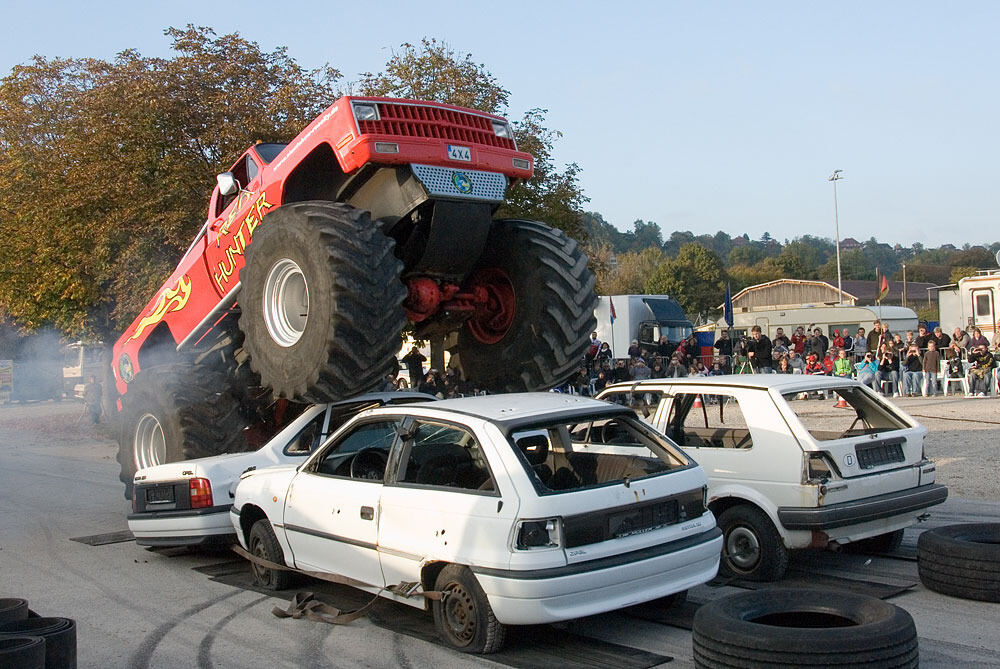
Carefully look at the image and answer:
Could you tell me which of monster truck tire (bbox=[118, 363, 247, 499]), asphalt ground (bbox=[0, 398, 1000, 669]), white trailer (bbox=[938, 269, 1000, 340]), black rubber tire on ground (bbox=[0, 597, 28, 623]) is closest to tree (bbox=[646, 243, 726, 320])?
white trailer (bbox=[938, 269, 1000, 340])

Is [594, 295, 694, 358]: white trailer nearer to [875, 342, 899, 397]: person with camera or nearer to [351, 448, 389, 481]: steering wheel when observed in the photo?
[875, 342, 899, 397]: person with camera

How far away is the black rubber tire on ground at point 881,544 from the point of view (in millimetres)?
7406

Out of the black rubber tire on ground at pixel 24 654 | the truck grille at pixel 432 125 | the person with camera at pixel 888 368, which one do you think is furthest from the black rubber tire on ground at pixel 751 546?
the person with camera at pixel 888 368

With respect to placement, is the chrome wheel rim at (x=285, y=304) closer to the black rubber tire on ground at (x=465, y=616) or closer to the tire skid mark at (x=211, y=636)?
the tire skid mark at (x=211, y=636)

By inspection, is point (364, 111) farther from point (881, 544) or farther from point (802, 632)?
point (881, 544)

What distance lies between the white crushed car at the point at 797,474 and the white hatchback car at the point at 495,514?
893mm

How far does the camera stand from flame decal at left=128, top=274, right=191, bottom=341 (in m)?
9.57

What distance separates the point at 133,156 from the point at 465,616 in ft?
47.3

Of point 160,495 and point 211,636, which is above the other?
point 160,495

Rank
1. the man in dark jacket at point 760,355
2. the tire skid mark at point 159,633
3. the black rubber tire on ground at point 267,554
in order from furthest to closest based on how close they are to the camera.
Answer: the man in dark jacket at point 760,355 → the black rubber tire on ground at point 267,554 → the tire skid mark at point 159,633

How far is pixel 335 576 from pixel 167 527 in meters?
2.25

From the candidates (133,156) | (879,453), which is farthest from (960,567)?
(133,156)

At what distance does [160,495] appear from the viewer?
7.89 m

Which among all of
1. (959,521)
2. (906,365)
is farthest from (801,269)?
(959,521)
